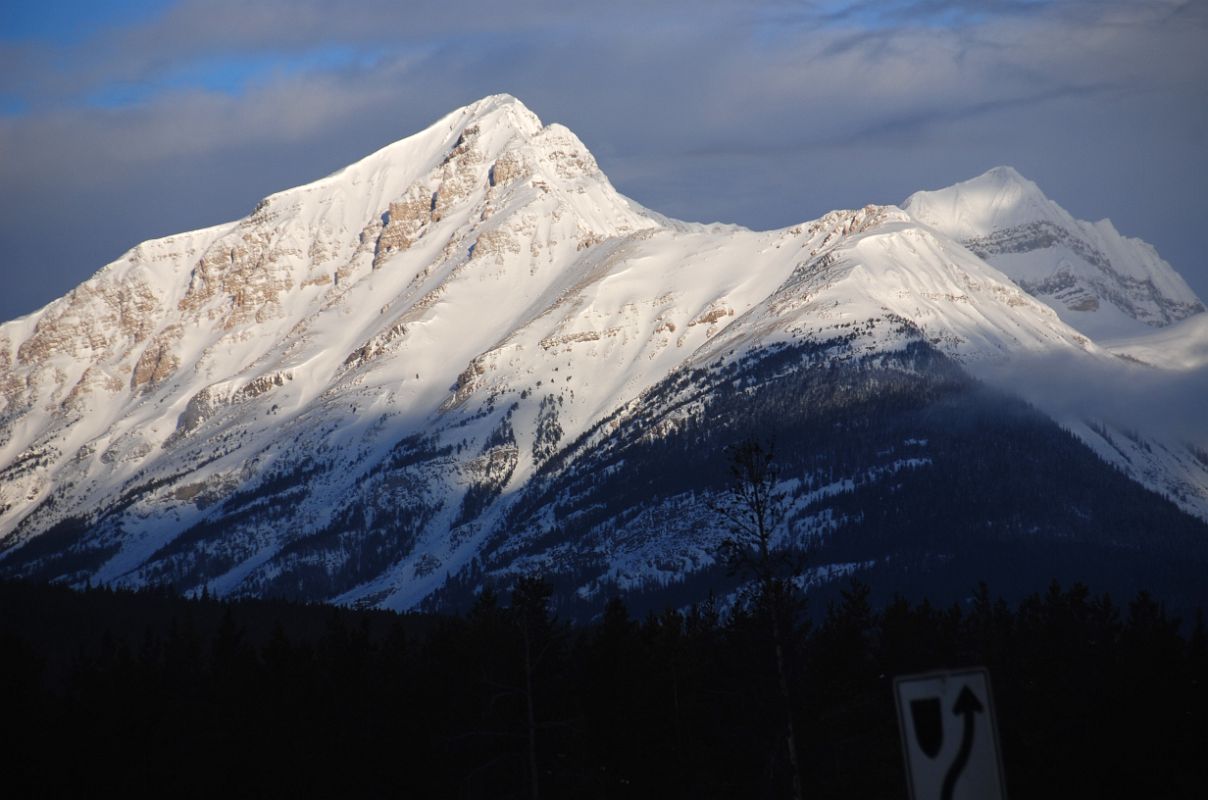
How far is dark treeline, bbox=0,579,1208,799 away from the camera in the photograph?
59406 mm

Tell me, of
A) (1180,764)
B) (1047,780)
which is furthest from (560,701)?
(1180,764)

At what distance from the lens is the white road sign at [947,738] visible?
20078 mm

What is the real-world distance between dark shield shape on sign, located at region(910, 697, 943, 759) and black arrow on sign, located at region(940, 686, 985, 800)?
224 millimetres

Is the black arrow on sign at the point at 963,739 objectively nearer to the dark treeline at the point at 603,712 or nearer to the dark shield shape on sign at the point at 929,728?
the dark shield shape on sign at the point at 929,728

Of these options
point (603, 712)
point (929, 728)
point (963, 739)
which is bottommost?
point (963, 739)

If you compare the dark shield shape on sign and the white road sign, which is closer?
the white road sign

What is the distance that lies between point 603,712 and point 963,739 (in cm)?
4593

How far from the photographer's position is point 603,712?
214ft

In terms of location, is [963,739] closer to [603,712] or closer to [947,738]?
[947,738]

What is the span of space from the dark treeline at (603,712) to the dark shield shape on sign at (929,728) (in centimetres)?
2808

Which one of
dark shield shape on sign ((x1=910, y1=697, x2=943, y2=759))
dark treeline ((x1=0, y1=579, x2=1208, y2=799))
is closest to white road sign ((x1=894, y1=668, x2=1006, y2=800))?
dark shield shape on sign ((x1=910, y1=697, x2=943, y2=759))

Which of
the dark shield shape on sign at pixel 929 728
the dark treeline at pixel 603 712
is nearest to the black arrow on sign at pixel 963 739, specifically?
the dark shield shape on sign at pixel 929 728

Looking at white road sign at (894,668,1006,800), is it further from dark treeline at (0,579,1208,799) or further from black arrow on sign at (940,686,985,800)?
dark treeline at (0,579,1208,799)

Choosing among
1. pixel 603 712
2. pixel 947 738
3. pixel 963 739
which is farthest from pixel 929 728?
pixel 603 712
